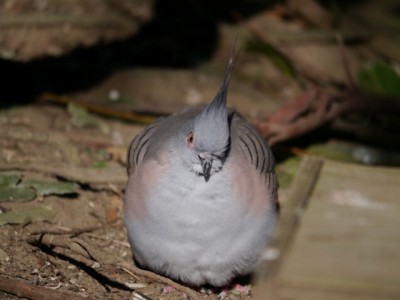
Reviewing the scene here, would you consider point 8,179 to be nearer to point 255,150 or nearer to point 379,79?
point 255,150

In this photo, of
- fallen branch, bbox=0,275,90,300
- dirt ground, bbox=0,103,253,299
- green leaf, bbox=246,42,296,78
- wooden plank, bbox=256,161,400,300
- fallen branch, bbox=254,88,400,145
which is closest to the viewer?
wooden plank, bbox=256,161,400,300

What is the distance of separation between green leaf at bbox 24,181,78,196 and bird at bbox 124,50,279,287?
0.79 m

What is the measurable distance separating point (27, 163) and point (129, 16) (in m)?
3.47

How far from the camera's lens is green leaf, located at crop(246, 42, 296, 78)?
6.29 meters

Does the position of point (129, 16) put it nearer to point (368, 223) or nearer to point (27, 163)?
point (27, 163)

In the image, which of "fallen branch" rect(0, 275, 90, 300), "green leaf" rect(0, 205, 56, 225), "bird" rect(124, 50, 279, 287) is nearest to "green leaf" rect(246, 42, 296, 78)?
"bird" rect(124, 50, 279, 287)

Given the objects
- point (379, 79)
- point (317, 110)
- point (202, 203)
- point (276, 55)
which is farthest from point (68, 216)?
point (379, 79)

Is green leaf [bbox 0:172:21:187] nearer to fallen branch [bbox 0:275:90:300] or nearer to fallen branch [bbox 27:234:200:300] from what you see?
fallen branch [bbox 27:234:200:300]

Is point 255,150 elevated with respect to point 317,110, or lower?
elevated

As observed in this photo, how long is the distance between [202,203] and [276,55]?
110 inches

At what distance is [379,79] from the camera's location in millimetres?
6527

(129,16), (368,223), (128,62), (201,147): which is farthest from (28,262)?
(129,16)

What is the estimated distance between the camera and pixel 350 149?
20.3 feet

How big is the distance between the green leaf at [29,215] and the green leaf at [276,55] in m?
2.42
